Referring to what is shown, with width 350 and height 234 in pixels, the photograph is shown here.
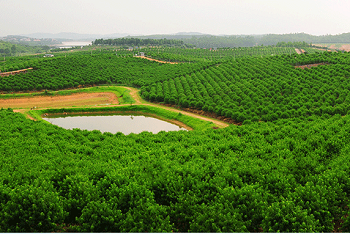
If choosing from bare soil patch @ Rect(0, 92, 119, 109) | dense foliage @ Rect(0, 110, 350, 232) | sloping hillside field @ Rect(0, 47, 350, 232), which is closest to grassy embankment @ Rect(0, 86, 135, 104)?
bare soil patch @ Rect(0, 92, 119, 109)

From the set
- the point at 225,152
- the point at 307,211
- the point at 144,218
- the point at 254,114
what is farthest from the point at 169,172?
the point at 254,114

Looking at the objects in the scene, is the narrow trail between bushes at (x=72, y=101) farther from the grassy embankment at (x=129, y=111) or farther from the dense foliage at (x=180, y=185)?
the dense foliage at (x=180, y=185)

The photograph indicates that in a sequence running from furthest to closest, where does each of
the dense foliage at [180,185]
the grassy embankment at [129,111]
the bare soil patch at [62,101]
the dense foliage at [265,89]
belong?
the bare soil patch at [62,101]
the grassy embankment at [129,111]
the dense foliage at [265,89]
the dense foliage at [180,185]

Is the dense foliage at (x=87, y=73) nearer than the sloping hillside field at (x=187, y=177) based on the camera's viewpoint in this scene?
No

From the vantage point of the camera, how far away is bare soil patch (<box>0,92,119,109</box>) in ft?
187

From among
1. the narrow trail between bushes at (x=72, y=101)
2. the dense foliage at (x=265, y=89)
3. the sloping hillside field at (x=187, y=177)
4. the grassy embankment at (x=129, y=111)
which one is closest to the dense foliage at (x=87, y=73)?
the narrow trail between bushes at (x=72, y=101)

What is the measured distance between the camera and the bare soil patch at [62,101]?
2239 inches

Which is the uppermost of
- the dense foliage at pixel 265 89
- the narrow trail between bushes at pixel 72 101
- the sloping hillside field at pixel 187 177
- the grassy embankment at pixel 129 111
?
the dense foliage at pixel 265 89

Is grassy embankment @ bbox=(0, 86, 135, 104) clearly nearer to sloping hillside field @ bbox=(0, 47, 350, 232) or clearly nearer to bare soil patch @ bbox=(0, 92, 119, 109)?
bare soil patch @ bbox=(0, 92, 119, 109)

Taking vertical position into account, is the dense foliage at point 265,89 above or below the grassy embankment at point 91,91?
above

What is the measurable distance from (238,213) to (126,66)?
3047 inches

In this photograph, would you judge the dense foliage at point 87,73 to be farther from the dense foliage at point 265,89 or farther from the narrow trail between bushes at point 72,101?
the dense foliage at point 265,89

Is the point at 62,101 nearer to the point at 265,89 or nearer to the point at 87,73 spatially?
the point at 87,73

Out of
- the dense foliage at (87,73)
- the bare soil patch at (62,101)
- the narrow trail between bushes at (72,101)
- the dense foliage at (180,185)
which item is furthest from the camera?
the dense foliage at (87,73)
